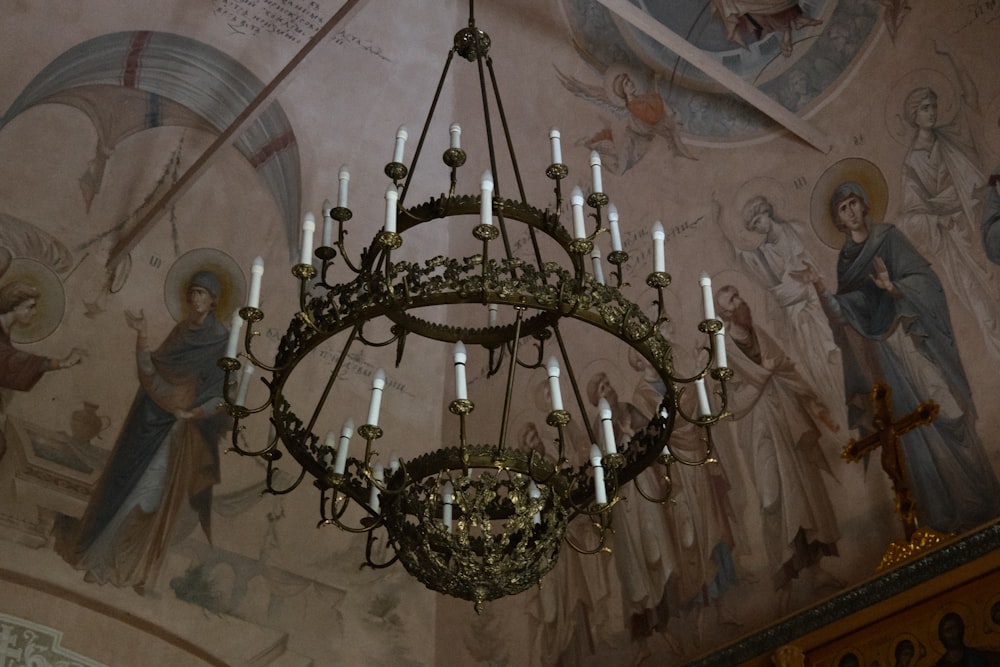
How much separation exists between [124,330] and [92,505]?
132 centimetres

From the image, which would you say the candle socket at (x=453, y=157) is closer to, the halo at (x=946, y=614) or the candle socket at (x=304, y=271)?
the candle socket at (x=304, y=271)

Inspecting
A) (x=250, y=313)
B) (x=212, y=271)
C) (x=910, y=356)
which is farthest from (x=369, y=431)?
(x=212, y=271)

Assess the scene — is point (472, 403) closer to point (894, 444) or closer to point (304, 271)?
point (304, 271)

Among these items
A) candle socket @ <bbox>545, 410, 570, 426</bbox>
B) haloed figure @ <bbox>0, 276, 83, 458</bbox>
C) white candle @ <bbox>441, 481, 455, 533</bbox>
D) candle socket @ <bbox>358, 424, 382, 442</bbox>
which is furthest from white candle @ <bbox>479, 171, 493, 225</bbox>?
haloed figure @ <bbox>0, 276, 83, 458</bbox>

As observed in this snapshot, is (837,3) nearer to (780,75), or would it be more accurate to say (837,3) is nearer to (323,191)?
(780,75)

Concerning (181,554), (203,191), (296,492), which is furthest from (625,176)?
(181,554)

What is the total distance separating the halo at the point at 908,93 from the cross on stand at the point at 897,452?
1598mm

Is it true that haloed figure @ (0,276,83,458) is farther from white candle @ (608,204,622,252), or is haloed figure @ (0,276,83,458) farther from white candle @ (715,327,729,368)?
white candle @ (715,327,729,368)

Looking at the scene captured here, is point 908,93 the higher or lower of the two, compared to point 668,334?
higher

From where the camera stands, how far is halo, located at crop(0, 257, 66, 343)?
27.7 ft

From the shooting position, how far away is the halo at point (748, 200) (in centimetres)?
816

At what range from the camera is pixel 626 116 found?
8.59 meters

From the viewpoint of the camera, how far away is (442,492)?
5.39m

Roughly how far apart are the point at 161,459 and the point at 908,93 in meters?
5.95
